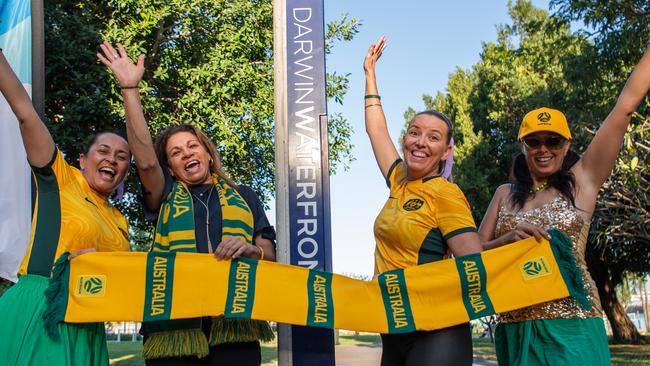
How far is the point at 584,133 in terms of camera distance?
16578 millimetres

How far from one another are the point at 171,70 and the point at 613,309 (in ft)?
75.1

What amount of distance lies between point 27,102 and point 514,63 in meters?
24.5

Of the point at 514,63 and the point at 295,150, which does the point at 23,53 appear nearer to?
the point at 295,150

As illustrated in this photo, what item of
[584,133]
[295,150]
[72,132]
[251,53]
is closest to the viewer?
[295,150]

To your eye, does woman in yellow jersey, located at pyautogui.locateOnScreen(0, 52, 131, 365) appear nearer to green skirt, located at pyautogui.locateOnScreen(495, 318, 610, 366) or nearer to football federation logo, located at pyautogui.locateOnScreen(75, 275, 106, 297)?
football federation logo, located at pyautogui.locateOnScreen(75, 275, 106, 297)

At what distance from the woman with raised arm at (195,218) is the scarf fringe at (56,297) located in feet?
1.43

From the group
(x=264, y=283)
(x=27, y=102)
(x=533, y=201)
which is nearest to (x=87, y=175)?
(x=27, y=102)

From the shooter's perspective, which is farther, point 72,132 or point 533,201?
point 72,132

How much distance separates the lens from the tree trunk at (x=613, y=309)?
28.3 meters

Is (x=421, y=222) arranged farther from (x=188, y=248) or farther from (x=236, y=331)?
(x=188, y=248)

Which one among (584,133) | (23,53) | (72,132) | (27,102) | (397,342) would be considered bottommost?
(397,342)

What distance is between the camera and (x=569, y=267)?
3.68m

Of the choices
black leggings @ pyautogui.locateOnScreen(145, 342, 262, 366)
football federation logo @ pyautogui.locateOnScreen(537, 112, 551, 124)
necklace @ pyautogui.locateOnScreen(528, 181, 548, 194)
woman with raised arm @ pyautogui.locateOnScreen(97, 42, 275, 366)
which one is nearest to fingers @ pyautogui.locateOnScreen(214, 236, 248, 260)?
woman with raised arm @ pyautogui.locateOnScreen(97, 42, 275, 366)

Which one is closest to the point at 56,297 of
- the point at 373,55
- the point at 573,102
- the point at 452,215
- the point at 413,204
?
the point at 413,204
